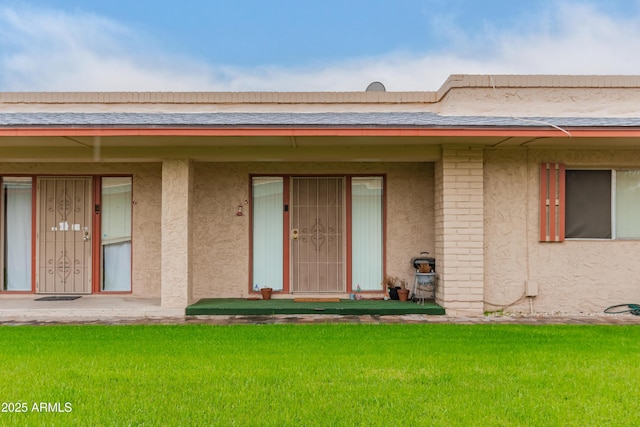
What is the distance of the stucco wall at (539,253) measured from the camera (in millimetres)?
9227

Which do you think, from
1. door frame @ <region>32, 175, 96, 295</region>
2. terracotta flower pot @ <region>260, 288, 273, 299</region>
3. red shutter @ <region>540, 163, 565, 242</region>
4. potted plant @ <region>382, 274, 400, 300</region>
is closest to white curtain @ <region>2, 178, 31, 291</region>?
door frame @ <region>32, 175, 96, 295</region>

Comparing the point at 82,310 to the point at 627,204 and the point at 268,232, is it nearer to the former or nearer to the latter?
the point at 268,232

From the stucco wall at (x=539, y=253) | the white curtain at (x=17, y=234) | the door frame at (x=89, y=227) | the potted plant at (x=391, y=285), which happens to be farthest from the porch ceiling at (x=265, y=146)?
the potted plant at (x=391, y=285)

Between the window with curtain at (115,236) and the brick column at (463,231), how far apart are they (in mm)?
5755

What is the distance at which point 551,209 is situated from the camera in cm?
924

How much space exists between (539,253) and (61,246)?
844 centimetres

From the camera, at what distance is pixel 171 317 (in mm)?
8852

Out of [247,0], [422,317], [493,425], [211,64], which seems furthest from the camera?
[211,64]

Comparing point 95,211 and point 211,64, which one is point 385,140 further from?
point 211,64

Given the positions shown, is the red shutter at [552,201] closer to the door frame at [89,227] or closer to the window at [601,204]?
the window at [601,204]

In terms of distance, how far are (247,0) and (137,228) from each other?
10.6m

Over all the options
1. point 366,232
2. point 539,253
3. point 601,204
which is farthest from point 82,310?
point 601,204

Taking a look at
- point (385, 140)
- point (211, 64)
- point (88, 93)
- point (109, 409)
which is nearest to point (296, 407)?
point (109, 409)

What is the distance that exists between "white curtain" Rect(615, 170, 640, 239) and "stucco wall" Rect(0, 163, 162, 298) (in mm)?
8027
